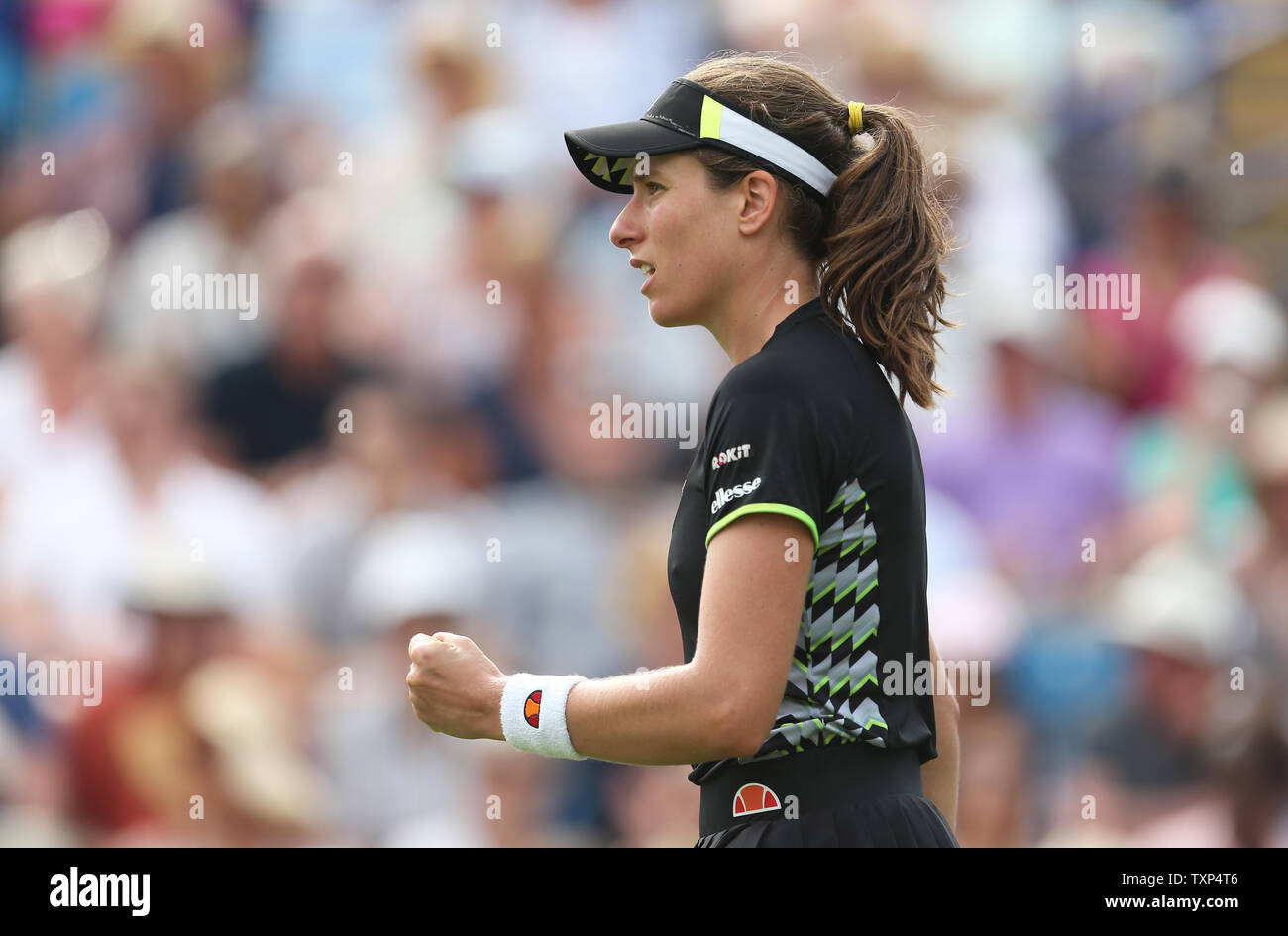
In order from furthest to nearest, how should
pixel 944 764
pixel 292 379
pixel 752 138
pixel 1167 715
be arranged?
pixel 292 379 < pixel 1167 715 < pixel 944 764 < pixel 752 138

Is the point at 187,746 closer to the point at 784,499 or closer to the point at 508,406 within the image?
the point at 508,406

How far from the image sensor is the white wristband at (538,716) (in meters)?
2.03

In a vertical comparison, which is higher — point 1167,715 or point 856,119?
point 856,119

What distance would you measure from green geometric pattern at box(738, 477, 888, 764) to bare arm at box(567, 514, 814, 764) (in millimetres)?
108

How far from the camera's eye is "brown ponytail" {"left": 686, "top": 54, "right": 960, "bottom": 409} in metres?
2.22

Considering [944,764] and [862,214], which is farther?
[944,764]

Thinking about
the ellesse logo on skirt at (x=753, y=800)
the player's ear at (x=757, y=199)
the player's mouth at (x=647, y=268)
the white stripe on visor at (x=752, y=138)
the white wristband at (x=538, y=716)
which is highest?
the white stripe on visor at (x=752, y=138)

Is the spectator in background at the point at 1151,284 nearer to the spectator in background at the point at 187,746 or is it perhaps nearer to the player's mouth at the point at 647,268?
the spectator in background at the point at 187,746

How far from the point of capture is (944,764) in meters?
2.42

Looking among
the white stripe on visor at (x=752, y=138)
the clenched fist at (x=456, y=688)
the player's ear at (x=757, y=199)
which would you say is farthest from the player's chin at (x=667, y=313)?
the clenched fist at (x=456, y=688)

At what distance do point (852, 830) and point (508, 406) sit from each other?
2.94m

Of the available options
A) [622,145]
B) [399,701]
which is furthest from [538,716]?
[399,701]

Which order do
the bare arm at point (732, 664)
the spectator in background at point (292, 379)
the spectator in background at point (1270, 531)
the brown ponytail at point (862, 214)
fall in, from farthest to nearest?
the spectator in background at point (292, 379)
the spectator in background at point (1270, 531)
the brown ponytail at point (862, 214)
the bare arm at point (732, 664)

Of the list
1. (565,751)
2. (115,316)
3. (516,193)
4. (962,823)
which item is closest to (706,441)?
(565,751)
